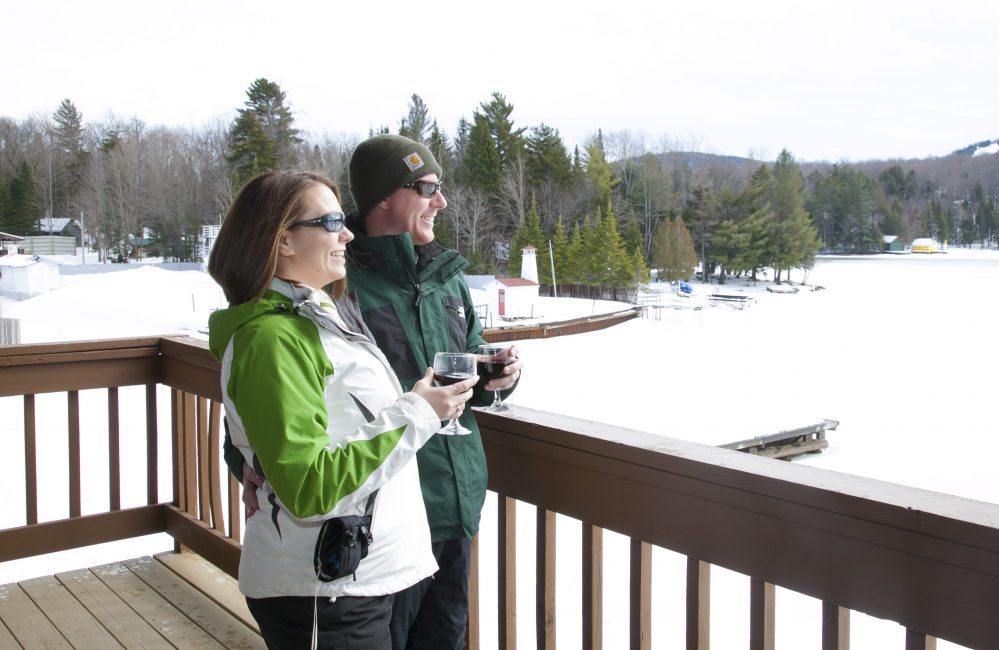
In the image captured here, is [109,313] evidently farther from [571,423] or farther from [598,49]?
[598,49]

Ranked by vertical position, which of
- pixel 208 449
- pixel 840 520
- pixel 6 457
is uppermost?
pixel 840 520

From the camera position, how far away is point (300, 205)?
1277mm

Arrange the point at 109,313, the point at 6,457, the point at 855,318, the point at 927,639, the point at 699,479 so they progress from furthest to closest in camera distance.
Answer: the point at 855,318
the point at 109,313
the point at 6,457
the point at 699,479
the point at 927,639

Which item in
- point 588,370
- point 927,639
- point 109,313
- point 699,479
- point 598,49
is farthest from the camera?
point 598,49

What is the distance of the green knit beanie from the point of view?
5.11 ft

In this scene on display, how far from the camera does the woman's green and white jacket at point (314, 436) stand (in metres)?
1.09

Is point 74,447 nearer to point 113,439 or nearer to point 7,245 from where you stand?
point 113,439

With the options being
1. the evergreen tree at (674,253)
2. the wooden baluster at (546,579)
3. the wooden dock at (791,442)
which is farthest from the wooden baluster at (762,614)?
the evergreen tree at (674,253)

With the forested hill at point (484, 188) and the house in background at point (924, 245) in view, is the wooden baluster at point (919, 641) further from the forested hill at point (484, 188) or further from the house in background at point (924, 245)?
the house in background at point (924, 245)

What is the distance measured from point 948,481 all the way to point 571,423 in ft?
58.2

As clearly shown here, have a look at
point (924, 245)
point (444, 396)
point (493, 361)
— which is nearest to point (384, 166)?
point (493, 361)

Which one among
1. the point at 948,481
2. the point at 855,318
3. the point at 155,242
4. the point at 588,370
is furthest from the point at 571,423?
the point at 155,242

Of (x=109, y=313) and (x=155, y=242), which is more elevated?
(x=155, y=242)

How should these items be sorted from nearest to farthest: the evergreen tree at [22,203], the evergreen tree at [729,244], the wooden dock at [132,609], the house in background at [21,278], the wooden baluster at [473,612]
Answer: the wooden baluster at [473,612] < the wooden dock at [132,609] < the house in background at [21,278] < the evergreen tree at [22,203] < the evergreen tree at [729,244]
